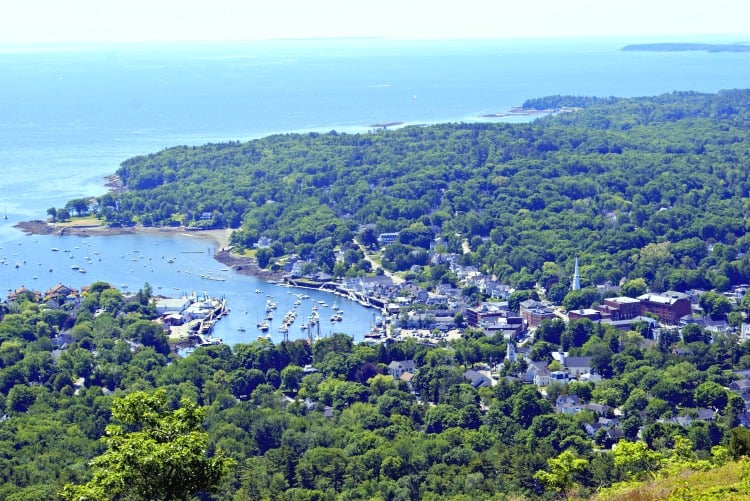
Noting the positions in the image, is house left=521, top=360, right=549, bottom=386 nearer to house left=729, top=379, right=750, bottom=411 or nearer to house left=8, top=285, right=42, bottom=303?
house left=729, top=379, right=750, bottom=411

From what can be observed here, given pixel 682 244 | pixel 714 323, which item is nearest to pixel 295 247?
pixel 682 244

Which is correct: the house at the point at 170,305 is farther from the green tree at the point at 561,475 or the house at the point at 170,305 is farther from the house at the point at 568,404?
the green tree at the point at 561,475

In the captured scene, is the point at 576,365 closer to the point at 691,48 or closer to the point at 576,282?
the point at 576,282

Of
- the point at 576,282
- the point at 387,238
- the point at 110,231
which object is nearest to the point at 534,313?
the point at 576,282

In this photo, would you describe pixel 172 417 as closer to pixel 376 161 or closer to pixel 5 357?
pixel 5 357

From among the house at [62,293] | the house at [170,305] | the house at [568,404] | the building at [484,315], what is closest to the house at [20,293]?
the house at [62,293]
